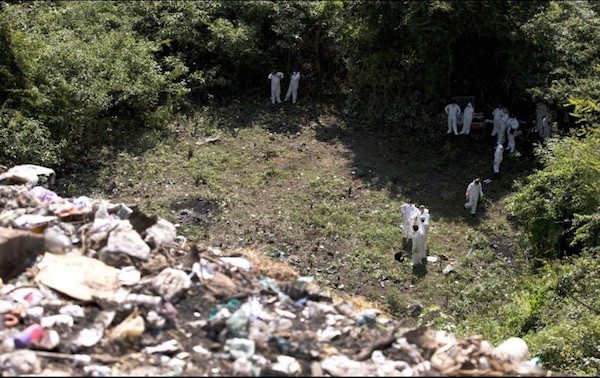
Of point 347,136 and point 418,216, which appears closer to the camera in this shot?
point 418,216

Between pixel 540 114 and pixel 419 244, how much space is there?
6.26 metres

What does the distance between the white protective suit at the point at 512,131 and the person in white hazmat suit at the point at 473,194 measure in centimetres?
268

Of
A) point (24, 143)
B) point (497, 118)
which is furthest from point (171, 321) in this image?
point (497, 118)

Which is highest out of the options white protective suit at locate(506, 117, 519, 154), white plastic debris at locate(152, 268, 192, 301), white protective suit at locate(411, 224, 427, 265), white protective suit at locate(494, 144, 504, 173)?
white protective suit at locate(506, 117, 519, 154)

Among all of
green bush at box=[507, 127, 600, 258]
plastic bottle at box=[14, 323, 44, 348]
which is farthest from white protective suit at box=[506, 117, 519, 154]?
plastic bottle at box=[14, 323, 44, 348]

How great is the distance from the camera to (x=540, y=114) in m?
18.8

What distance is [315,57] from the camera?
2089 cm

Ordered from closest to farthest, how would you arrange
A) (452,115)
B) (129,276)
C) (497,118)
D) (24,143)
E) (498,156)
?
(129,276) → (24,143) → (498,156) → (497,118) → (452,115)

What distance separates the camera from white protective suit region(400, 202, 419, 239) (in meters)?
14.6

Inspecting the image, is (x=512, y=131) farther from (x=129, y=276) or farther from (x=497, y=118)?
(x=129, y=276)

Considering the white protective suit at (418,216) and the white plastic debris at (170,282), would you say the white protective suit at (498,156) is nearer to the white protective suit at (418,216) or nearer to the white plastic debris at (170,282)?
the white protective suit at (418,216)

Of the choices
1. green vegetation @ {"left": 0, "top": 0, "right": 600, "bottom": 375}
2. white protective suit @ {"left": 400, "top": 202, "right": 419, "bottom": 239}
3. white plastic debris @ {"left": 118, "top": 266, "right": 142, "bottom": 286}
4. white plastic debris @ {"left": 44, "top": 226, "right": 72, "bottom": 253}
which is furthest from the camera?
white protective suit @ {"left": 400, "top": 202, "right": 419, "bottom": 239}

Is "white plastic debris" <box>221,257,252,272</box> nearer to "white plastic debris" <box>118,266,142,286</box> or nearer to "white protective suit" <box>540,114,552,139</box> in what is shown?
"white plastic debris" <box>118,266,142,286</box>

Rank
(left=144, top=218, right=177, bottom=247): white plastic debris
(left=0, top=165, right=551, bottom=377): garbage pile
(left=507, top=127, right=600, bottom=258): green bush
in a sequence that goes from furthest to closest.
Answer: (left=507, top=127, right=600, bottom=258): green bush < (left=144, top=218, right=177, bottom=247): white plastic debris < (left=0, top=165, right=551, bottom=377): garbage pile
